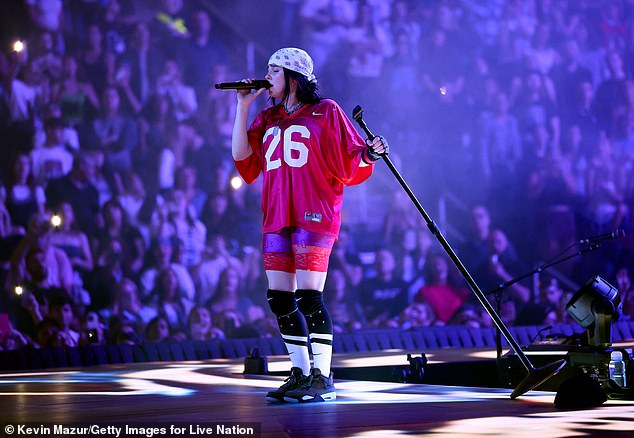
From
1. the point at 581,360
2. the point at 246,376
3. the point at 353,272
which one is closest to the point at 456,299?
the point at 353,272

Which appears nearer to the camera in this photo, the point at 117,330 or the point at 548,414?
the point at 548,414

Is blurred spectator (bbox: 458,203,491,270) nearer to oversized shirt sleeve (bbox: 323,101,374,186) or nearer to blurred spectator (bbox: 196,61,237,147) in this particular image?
blurred spectator (bbox: 196,61,237,147)

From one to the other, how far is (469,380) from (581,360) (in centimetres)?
294

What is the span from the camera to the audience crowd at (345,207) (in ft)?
27.2

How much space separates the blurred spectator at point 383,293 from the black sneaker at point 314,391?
20.1 ft

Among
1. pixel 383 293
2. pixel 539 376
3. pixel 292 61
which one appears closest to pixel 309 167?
pixel 292 61

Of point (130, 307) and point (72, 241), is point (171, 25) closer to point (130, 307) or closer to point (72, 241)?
point (72, 241)

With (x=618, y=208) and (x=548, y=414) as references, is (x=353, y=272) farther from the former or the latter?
(x=548, y=414)

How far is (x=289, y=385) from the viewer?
3.50 metres

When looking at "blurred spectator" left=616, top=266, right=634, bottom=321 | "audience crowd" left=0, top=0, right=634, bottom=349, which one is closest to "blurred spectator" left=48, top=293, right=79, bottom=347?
"audience crowd" left=0, top=0, right=634, bottom=349

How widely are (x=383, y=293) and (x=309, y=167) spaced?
21.0 ft

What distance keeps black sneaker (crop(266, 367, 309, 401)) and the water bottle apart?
1242mm

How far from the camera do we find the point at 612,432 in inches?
91.8

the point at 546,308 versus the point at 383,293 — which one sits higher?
the point at 383,293
